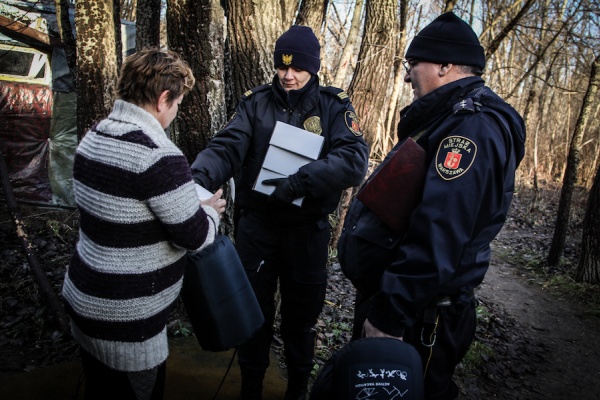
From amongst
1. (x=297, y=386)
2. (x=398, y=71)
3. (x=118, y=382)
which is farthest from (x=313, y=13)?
(x=118, y=382)

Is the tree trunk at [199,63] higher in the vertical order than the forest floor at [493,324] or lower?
higher

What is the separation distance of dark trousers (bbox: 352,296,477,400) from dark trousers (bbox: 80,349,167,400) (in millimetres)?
1116

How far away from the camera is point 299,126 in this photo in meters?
2.77

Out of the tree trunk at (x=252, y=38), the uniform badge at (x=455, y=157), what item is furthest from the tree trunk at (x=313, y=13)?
the uniform badge at (x=455, y=157)

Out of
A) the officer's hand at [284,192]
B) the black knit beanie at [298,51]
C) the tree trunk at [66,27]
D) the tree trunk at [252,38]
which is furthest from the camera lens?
the tree trunk at [66,27]

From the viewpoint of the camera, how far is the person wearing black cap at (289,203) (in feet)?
8.85

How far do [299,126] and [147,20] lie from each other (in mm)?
5165

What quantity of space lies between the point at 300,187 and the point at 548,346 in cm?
373

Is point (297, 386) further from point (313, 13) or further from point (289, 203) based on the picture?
point (313, 13)

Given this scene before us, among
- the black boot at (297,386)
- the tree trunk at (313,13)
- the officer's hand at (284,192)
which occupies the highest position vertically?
the tree trunk at (313,13)

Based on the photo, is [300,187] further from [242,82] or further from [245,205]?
[242,82]

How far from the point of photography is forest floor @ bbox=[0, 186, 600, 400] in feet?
11.7

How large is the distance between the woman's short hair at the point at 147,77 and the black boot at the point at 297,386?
2050 mm

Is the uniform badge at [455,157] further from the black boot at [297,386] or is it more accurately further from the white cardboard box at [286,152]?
the black boot at [297,386]
